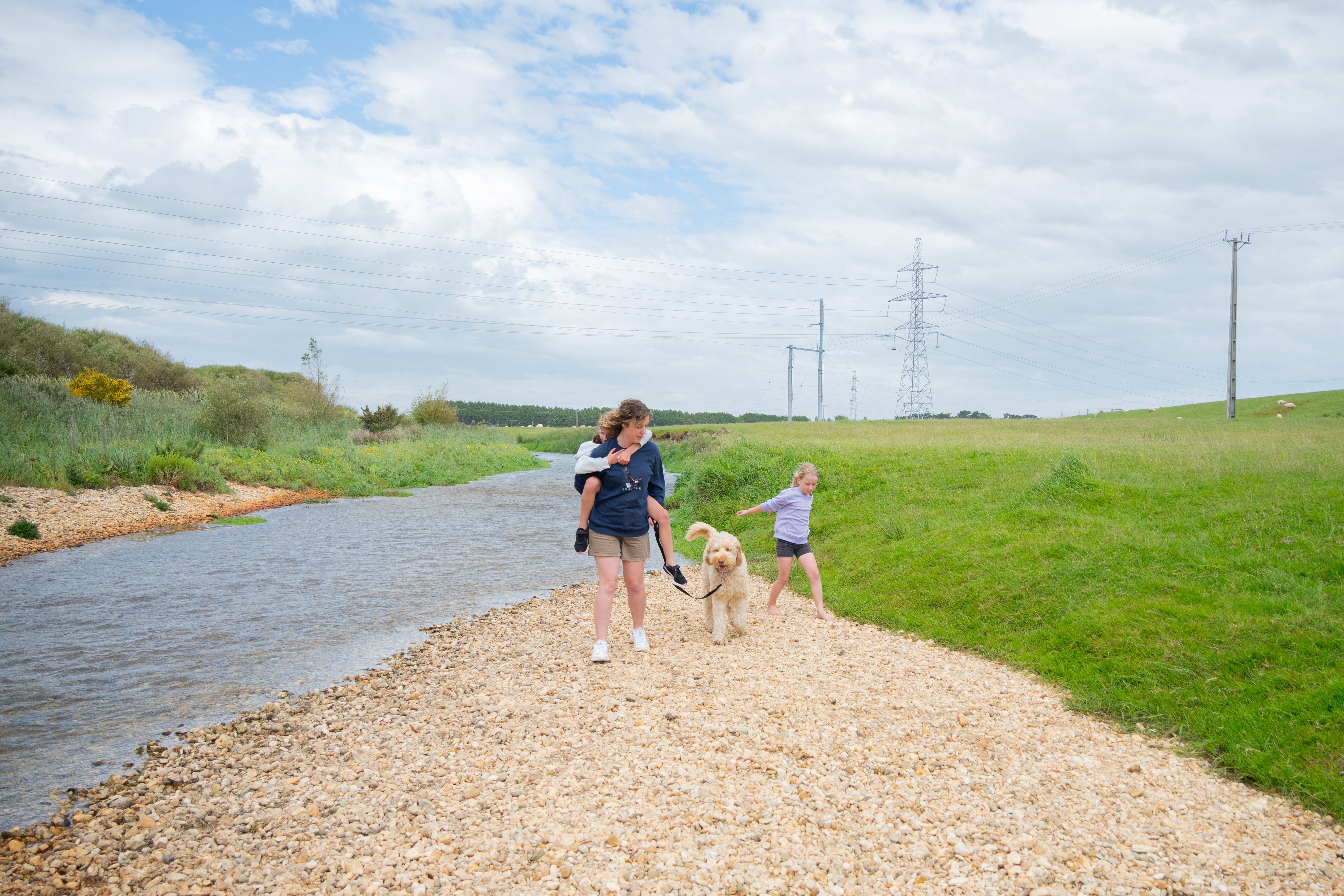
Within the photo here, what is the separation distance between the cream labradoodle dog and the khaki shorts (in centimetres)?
75

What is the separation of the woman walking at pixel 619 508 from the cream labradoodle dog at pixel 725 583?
84 cm

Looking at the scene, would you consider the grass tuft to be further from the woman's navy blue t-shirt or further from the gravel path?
the woman's navy blue t-shirt

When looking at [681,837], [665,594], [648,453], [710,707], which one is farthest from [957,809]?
[665,594]

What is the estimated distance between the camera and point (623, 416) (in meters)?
6.94

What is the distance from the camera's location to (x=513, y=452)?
50812 mm

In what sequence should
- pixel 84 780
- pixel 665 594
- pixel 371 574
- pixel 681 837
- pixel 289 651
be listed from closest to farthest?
pixel 681 837
pixel 84 780
pixel 289 651
pixel 665 594
pixel 371 574

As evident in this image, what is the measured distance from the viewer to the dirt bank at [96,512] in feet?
46.1

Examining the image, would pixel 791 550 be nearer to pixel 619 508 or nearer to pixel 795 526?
pixel 795 526

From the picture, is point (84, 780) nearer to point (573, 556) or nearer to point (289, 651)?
point (289, 651)

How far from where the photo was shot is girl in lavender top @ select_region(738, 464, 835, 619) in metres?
8.70

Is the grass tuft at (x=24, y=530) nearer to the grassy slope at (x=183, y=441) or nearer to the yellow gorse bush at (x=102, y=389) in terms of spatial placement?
the grassy slope at (x=183, y=441)

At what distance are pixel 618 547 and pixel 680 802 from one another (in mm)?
3045

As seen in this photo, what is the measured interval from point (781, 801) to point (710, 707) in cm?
150

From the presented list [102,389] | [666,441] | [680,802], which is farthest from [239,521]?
[666,441]
